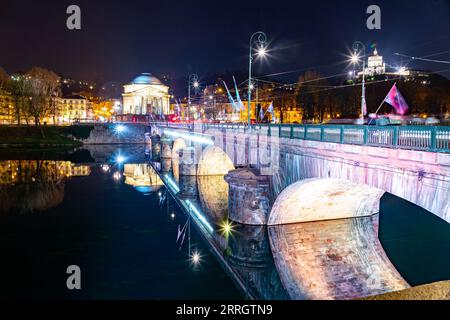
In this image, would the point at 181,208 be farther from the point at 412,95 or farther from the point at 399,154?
the point at 412,95

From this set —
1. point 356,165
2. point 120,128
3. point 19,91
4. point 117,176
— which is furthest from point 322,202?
point 120,128

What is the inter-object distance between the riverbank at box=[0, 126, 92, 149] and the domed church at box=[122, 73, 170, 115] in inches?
1926

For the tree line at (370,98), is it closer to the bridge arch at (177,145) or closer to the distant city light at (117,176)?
the bridge arch at (177,145)

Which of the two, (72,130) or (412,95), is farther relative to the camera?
(72,130)

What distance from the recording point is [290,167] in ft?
63.7

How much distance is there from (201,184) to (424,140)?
3092cm

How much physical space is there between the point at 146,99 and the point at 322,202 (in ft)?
422

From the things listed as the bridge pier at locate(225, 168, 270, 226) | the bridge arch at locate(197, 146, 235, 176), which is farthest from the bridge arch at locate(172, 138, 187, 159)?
the bridge pier at locate(225, 168, 270, 226)

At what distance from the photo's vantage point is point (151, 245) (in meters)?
22.4

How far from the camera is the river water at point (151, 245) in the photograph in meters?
16.9

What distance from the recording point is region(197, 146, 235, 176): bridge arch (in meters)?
42.5

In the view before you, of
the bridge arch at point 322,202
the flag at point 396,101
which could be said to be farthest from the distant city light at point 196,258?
the flag at point 396,101

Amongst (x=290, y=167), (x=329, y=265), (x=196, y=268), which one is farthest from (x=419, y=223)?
(x=196, y=268)

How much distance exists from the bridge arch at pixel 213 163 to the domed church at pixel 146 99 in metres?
100
